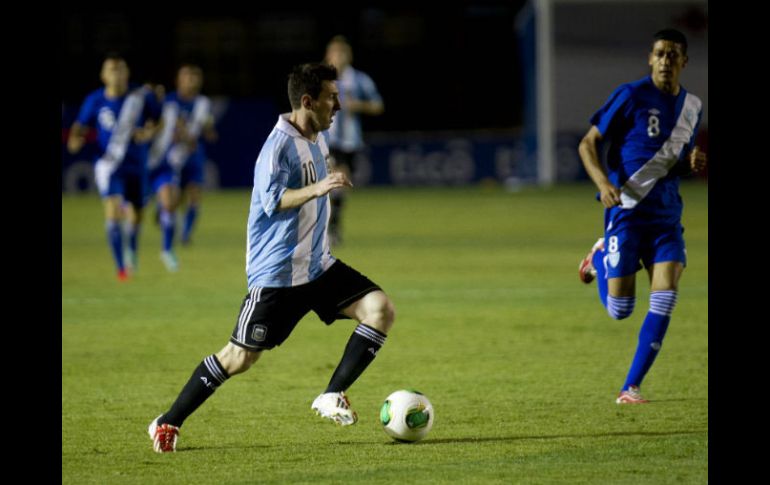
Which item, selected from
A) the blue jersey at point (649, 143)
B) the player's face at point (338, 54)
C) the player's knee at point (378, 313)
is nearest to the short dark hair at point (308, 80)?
the player's knee at point (378, 313)

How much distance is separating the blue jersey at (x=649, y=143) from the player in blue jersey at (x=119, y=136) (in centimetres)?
749

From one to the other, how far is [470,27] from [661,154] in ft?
97.5

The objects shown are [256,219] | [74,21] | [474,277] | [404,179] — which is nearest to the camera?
[256,219]

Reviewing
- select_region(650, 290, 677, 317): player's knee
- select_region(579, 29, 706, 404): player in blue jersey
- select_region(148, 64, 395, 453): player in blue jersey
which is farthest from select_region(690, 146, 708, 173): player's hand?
select_region(148, 64, 395, 453): player in blue jersey

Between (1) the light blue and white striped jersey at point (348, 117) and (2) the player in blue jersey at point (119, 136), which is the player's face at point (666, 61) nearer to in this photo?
(2) the player in blue jersey at point (119, 136)

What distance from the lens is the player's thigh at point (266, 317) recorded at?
624 cm

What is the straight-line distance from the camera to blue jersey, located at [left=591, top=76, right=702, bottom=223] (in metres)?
7.51

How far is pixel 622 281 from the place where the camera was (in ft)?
24.8

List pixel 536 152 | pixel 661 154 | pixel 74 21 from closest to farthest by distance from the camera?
pixel 661 154 < pixel 536 152 < pixel 74 21

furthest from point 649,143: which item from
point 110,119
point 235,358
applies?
point 110,119

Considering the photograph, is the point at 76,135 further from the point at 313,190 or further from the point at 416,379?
the point at 313,190
